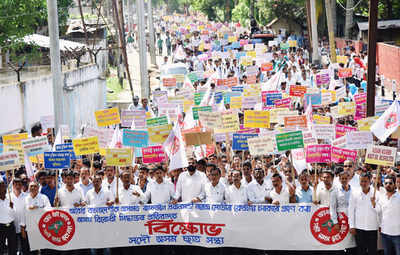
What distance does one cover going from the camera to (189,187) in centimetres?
973

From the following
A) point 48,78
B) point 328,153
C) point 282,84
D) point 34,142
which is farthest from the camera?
point 48,78

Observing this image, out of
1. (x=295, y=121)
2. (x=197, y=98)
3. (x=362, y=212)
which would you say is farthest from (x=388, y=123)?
(x=197, y=98)

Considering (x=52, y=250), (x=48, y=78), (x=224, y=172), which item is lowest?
(x=52, y=250)

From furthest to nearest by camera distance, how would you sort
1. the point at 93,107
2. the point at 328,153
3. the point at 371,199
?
the point at 93,107
the point at 328,153
the point at 371,199

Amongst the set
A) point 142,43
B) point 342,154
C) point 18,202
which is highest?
point 142,43

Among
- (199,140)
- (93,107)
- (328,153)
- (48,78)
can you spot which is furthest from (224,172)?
(93,107)

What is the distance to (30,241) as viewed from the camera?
955cm

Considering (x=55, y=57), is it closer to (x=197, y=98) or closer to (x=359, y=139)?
(x=197, y=98)

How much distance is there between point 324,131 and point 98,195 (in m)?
4.00

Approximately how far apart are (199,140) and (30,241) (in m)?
3.20

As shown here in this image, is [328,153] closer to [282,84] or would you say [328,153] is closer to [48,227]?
[48,227]

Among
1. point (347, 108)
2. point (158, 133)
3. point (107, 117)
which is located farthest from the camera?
point (347, 108)

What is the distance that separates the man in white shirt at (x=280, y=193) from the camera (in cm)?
916

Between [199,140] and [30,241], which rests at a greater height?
[199,140]
